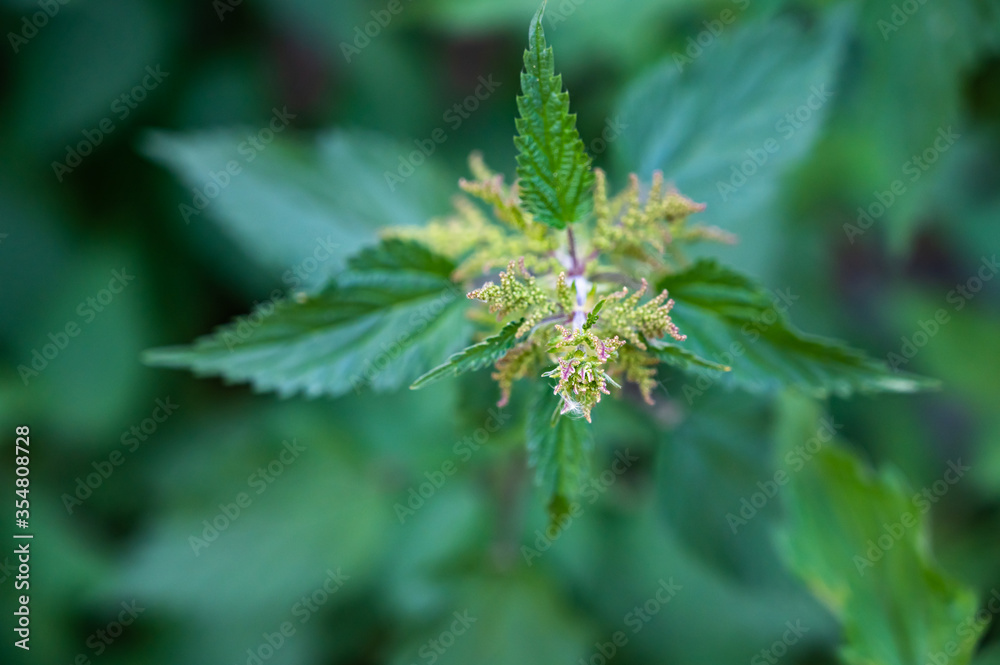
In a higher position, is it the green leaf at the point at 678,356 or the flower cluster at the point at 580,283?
the flower cluster at the point at 580,283

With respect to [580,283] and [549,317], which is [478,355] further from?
[580,283]

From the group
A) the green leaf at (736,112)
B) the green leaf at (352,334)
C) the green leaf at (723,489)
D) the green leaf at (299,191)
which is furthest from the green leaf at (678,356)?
the green leaf at (299,191)

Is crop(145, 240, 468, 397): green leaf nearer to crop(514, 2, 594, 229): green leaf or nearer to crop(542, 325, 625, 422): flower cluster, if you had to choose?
crop(514, 2, 594, 229): green leaf

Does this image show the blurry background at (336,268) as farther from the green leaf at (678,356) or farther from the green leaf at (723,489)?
the green leaf at (678,356)

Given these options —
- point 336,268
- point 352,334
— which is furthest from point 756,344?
point 336,268

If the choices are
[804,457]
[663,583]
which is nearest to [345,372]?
[804,457]
